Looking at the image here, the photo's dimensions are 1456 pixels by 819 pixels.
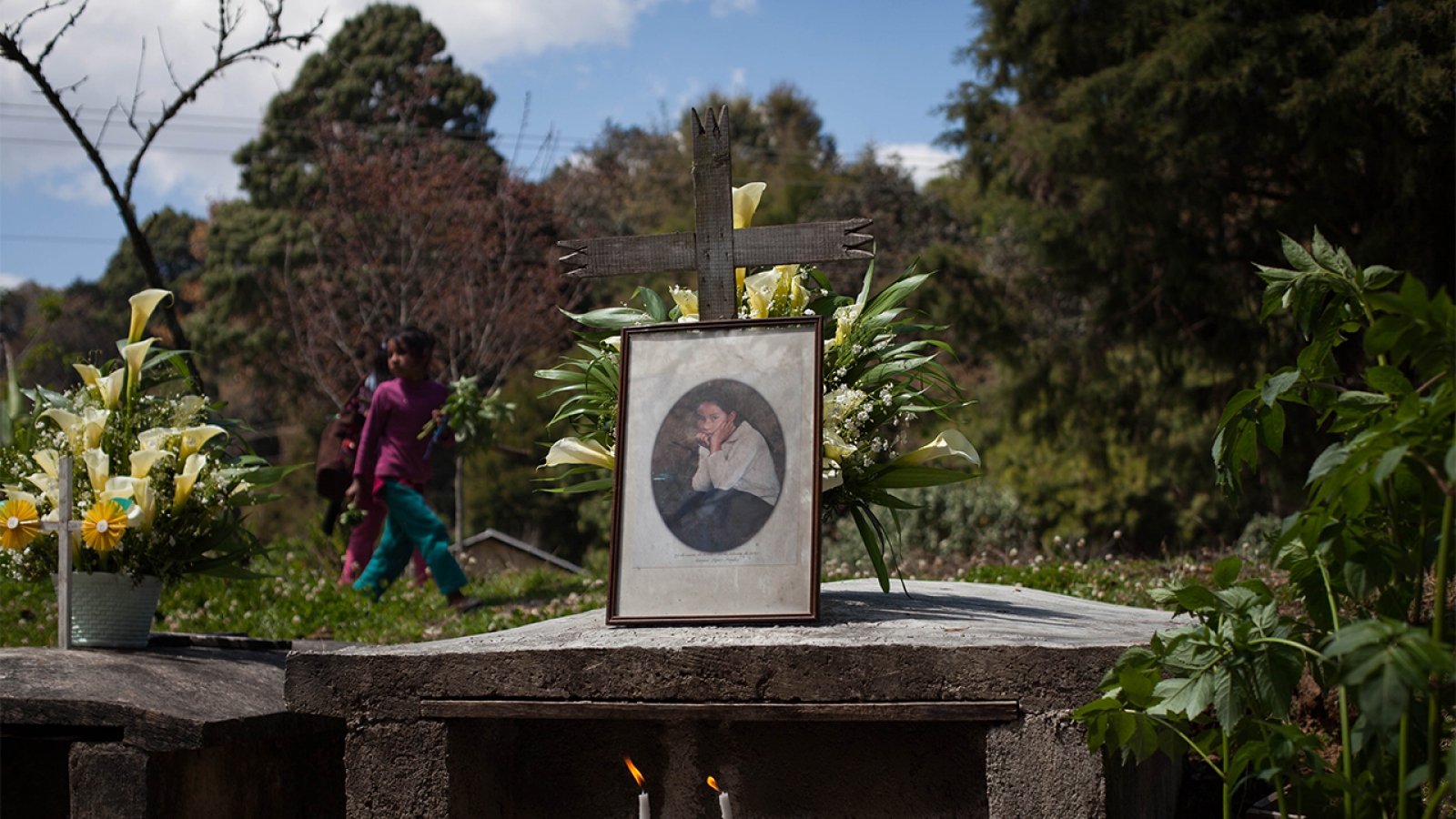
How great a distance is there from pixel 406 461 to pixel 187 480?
313 cm

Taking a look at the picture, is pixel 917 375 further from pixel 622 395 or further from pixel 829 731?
pixel 829 731

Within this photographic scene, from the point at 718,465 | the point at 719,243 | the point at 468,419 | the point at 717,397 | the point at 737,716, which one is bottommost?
the point at 737,716

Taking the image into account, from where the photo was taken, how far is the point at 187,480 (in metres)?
3.76

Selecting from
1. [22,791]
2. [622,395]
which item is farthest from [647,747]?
[22,791]

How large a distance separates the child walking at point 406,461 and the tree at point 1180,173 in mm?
6250

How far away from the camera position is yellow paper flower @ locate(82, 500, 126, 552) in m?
3.57

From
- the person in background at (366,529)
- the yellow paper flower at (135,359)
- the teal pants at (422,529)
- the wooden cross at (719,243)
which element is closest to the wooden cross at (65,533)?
the yellow paper flower at (135,359)

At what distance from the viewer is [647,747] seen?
284 centimetres

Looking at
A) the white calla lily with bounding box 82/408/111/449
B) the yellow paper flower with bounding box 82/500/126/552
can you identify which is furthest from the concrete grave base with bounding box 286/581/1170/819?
the white calla lily with bounding box 82/408/111/449

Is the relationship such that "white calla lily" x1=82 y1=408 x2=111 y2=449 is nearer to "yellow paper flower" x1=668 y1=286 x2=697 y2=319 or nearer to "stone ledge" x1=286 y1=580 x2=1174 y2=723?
"stone ledge" x1=286 y1=580 x2=1174 y2=723

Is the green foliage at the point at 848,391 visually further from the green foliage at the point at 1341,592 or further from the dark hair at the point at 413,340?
the dark hair at the point at 413,340

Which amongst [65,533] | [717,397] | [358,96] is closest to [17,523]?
[65,533]

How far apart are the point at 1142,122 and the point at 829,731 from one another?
8553 mm

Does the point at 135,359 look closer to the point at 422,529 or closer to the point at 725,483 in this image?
the point at 725,483
